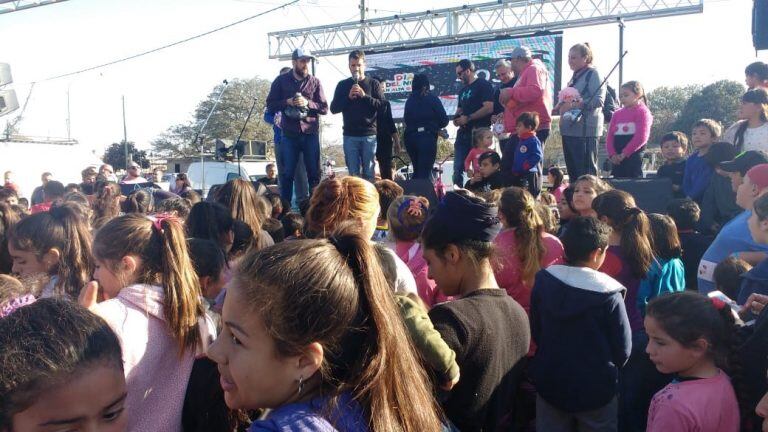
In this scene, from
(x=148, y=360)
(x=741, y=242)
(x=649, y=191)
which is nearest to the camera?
(x=148, y=360)

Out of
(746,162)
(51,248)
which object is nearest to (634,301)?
(746,162)

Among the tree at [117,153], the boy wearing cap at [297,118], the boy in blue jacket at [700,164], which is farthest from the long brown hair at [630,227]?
the tree at [117,153]

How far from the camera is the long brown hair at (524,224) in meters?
3.56

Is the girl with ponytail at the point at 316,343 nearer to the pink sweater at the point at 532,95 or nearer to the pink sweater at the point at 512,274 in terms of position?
the pink sweater at the point at 512,274

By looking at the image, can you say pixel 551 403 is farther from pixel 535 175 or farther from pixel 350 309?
pixel 535 175

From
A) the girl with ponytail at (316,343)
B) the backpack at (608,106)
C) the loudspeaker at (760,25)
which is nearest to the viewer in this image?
the girl with ponytail at (316,343)

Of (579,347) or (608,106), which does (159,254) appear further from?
(608,106)

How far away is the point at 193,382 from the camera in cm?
224

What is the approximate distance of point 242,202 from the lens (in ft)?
14.4

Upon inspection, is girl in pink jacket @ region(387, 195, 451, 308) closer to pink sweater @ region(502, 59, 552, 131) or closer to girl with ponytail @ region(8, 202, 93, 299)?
girl with ponytail @ region(8, 202, 93, 299)

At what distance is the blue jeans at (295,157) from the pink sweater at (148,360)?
16.5 feet

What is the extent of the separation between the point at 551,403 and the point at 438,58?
1646 cm

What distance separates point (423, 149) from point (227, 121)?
4459 centimetres

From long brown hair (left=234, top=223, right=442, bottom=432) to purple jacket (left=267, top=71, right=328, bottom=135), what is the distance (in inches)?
227
